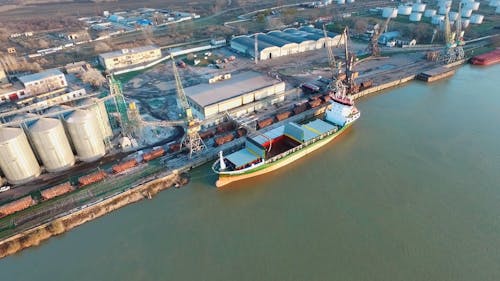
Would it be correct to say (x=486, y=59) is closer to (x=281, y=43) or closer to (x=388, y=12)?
(x=281, y=43)

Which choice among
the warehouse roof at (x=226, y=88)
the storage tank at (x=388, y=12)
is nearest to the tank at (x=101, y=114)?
the warehouse roof at (x=226, y=88)

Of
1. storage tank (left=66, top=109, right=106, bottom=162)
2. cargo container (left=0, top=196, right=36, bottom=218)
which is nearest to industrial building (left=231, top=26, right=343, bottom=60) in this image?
storage tank (left=66, top=109, right=106, bottom=162)

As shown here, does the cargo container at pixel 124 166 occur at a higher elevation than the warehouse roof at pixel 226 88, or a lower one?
lower

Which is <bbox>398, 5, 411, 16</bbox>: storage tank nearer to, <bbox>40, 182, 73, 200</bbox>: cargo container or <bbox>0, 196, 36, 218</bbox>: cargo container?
<bbox>40, 182, 73, 200</bbox>: cargo container

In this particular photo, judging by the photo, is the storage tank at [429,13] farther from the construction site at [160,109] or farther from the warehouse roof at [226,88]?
the warehouse roof at [226,88]

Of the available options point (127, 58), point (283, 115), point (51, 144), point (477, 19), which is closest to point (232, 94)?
point (283, 115)
